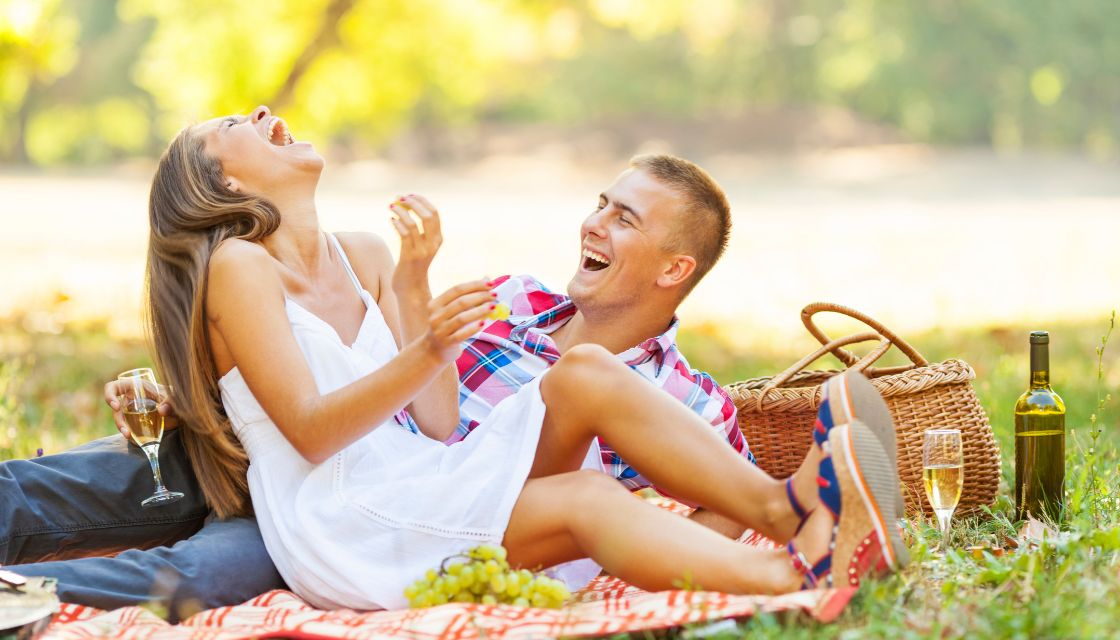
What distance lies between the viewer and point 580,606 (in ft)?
9.88

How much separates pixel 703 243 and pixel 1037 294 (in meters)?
7.36

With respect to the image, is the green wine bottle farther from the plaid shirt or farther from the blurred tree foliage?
the blurred tree foliage

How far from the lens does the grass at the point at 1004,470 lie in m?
2.62

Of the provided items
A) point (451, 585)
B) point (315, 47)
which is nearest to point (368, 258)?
point (451, 585)

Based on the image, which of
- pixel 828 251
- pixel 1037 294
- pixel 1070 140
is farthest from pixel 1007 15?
pixel 1037 294

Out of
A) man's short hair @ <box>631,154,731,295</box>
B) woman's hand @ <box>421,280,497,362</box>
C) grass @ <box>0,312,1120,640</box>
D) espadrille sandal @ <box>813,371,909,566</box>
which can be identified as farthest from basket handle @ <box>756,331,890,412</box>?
woman's hand @ <box>421,280,497,362</box>

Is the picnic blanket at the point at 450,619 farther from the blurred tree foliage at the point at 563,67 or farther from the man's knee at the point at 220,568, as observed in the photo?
the blurred tree foliage at the point at 563,67

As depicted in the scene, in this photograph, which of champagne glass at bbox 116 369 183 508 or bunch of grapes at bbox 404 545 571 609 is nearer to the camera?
bunch of grapes at bbox 404 545 571 609

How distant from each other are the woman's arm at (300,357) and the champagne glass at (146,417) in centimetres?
31

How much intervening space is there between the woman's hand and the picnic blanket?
63cm

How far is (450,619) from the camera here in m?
2.76

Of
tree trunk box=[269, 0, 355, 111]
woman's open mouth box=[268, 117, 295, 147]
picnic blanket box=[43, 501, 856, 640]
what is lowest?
picnic blanket box=[43, 501, 856, 640]

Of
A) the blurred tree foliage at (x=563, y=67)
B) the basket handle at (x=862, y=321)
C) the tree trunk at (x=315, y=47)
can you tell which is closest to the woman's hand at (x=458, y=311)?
the basket handle at (x=862, y=321)

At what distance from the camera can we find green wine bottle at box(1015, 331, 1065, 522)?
11.7 feet
